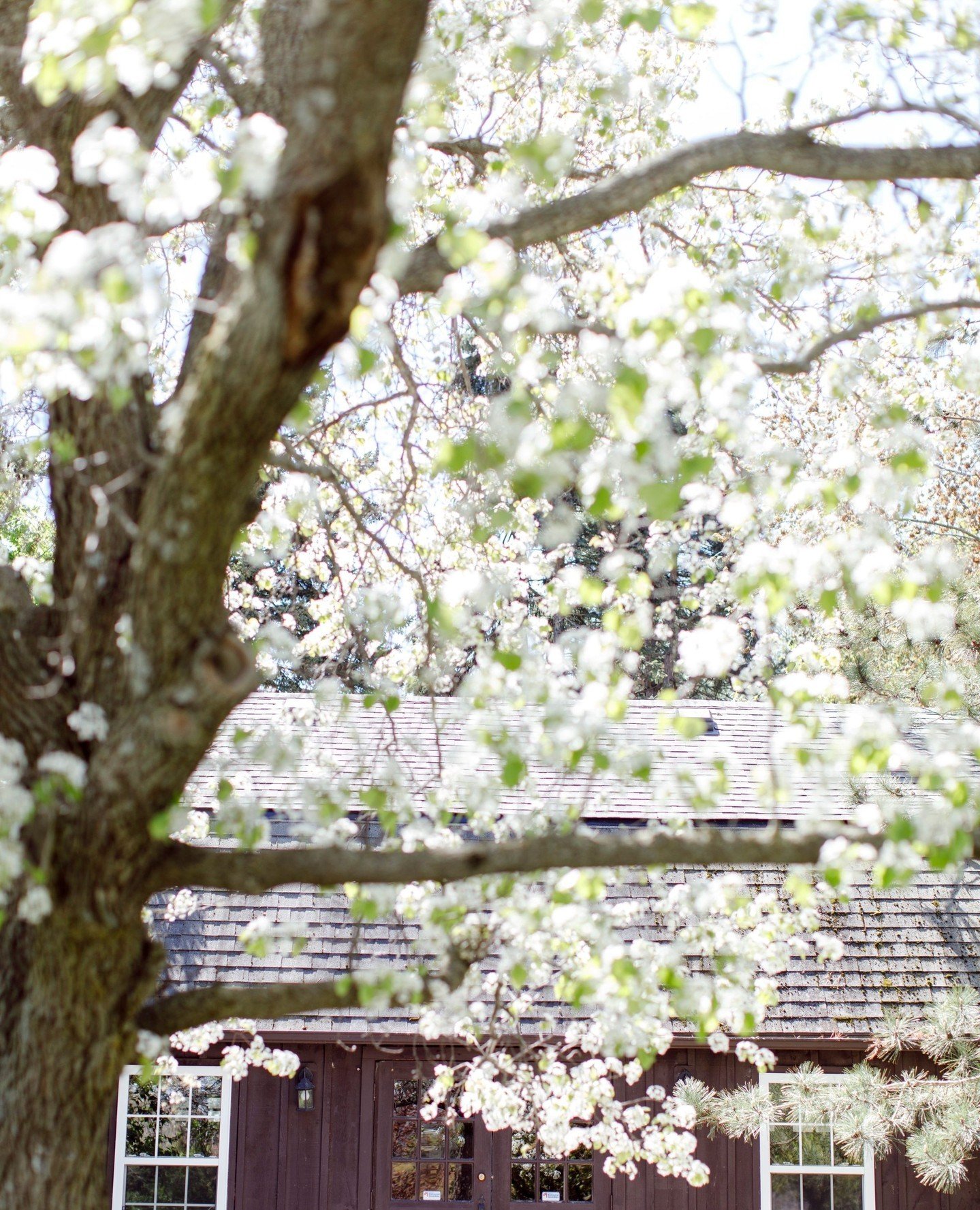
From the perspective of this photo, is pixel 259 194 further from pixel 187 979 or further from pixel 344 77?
pixel 187 979

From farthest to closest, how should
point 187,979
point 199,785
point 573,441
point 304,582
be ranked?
point 304,582 → point 187,979 → point 199,785 → point 573,441

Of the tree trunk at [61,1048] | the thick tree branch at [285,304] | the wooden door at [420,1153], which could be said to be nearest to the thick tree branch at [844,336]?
the thick tree branch at [285,304]

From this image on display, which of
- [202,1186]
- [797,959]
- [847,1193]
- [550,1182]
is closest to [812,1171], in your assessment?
[847,1193]

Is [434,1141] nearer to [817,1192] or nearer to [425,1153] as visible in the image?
[425,1153]

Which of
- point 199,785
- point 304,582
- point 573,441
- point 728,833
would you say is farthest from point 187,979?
point 304,582

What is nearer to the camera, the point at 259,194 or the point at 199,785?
the point at 259,194

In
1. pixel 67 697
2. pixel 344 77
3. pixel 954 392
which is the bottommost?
pixel 67 697

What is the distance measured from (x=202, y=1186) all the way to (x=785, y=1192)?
3832mm

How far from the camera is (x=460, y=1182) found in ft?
26.3

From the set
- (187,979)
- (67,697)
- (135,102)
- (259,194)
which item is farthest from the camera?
(187,979)

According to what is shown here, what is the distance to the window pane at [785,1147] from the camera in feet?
26.2

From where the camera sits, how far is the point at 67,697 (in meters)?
3.04

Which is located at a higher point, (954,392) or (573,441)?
(954,392)

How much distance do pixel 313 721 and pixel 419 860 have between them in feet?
8.29
